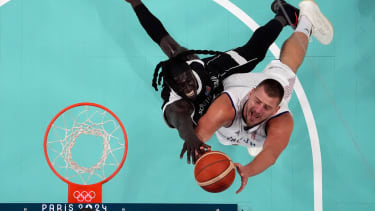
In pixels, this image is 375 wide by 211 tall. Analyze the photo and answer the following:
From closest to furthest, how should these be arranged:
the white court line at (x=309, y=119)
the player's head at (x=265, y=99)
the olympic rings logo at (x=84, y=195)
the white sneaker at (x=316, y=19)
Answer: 1. the player's head at (x=265, y=99)
2. the olympic rings logo at (x=84, y=195)
3. the white sneaker at (x=316, y=19)
4. the white court line at (x=309, y=119)

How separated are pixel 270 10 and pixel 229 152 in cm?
199

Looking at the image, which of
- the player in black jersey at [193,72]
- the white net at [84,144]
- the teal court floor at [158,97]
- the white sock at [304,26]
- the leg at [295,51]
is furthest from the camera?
the teal court floor at [158,97]

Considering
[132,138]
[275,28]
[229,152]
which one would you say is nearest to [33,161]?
[132,138]

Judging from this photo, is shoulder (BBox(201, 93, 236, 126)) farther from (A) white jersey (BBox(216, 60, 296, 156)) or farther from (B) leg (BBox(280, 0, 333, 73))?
(B) leg (BBox(280, 0, 333, 73))

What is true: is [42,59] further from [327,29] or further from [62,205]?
[327,29]

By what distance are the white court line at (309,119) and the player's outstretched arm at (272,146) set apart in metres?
1.89

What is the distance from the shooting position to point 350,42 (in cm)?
564

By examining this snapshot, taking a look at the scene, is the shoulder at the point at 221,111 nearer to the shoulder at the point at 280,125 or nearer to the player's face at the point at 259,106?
the player's face at the point at 259,106

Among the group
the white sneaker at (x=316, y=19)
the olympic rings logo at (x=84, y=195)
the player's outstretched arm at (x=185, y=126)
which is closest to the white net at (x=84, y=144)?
the olympic rings logo at (x=84, y=195)

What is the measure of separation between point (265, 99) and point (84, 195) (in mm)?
1986

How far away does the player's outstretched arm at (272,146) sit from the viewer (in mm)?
3220

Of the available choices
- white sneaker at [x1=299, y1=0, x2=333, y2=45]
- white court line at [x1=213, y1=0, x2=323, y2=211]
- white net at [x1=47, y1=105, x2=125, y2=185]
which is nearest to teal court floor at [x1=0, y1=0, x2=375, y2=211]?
white court line at [x1=213, y1=0, x2=323, y2=211]

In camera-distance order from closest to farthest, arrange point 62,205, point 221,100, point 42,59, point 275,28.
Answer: point 221,100
point 62,205
point 275,28
point 42,59

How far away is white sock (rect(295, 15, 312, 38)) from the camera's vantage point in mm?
4529
